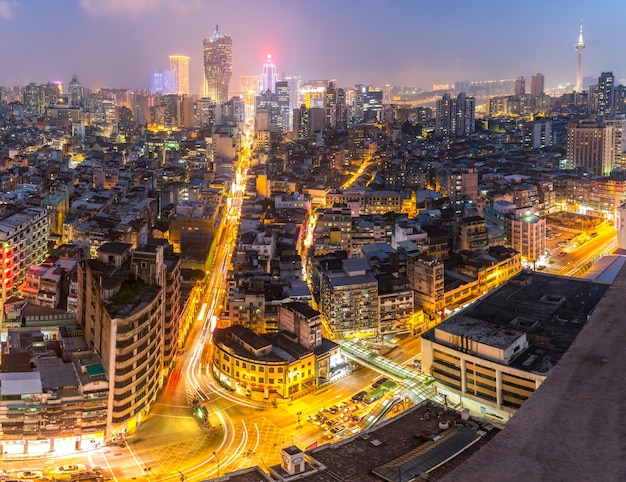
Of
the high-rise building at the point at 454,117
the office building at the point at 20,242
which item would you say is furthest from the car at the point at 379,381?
the high-rise building at the point at 454,117

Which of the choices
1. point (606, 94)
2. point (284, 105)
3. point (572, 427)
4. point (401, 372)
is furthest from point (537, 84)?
point (572, 427)

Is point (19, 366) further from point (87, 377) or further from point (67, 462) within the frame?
point (67, 462)

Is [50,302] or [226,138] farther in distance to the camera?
[226,138]

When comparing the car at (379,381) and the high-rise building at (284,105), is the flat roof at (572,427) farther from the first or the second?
the high-rise building at (284,105)

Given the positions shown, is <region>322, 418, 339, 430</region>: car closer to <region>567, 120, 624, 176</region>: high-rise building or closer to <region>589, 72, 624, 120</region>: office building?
<region>567, 120, 624, 176</region>: high-rise building

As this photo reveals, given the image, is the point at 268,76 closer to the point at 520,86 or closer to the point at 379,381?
the point at 520,86

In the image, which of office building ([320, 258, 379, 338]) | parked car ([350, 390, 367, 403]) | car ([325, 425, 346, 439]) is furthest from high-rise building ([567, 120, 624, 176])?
car ([325, 425, 346, 439])

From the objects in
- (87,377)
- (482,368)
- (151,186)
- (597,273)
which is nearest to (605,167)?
(597,273)
